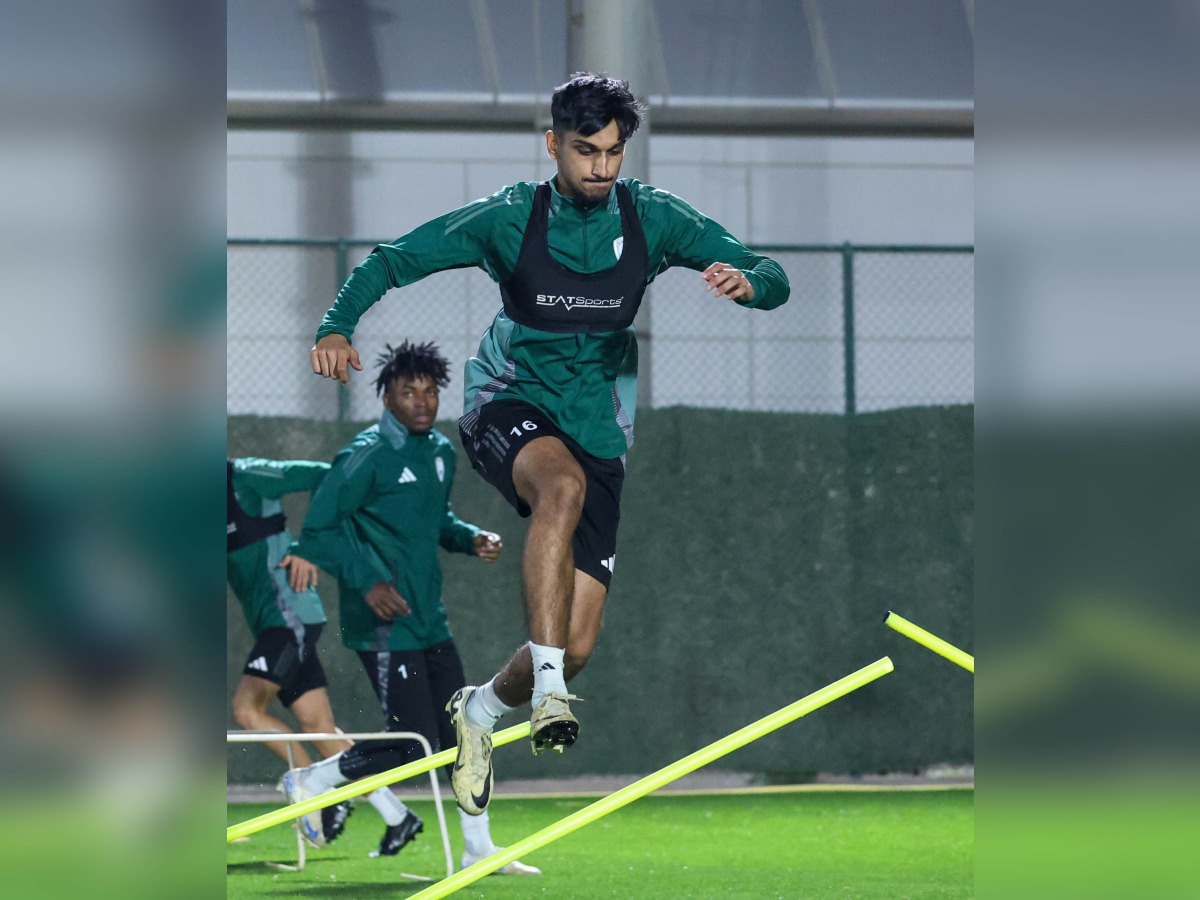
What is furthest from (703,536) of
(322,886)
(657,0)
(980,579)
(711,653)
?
(980,579)

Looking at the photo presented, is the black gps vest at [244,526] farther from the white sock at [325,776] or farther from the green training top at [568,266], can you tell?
the green training top at [568,266]

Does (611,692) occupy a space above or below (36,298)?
below

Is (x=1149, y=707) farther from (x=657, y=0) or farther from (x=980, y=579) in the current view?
(x=657, y=0)

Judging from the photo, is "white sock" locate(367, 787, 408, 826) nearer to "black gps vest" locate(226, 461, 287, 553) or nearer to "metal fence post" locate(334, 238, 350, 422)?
"black gps vest" locate(226, 461, 287, 553)

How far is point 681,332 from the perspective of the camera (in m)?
11.0

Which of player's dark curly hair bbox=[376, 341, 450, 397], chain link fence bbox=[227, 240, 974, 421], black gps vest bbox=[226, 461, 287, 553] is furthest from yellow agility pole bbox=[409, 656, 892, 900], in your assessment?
chain link fence bbox=[227, 240, 974, 421]

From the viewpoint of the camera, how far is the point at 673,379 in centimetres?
1077

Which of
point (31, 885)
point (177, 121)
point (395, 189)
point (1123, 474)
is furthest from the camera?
point (395, 189)

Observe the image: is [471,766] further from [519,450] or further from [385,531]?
[385,531]

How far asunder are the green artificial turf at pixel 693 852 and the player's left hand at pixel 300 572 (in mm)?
1255

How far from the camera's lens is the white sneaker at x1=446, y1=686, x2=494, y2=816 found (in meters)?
4.77

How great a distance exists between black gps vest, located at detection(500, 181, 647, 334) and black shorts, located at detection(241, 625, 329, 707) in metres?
3.23

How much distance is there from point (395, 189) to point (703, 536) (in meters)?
5.56

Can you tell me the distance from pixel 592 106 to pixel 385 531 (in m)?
3.18
